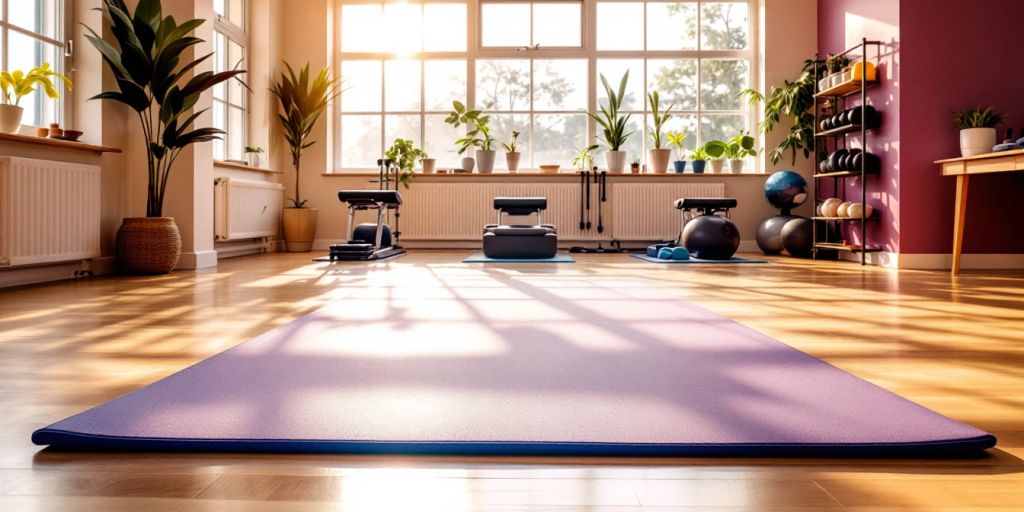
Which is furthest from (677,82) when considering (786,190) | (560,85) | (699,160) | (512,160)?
(512,160)

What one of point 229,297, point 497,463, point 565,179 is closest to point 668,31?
point 565,179

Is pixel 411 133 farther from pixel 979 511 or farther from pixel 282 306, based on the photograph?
pixel 979 511

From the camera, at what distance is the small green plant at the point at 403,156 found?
7.60m

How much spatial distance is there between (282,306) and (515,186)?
5118 mm

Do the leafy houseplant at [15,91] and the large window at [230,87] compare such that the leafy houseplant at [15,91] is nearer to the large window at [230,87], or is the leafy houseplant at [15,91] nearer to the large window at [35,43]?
the large window at [35,43]

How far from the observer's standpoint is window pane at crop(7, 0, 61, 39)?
4473mm

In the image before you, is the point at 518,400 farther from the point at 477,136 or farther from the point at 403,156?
the point at 477,136

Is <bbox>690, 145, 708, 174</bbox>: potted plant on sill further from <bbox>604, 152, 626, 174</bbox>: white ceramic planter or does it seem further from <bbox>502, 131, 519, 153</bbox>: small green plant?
<bbox>502, 131, 519, 153</bbox>: small green plant

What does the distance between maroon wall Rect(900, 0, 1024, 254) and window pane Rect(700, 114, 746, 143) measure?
2725 millimetres

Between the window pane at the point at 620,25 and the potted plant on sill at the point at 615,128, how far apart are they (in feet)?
1.45

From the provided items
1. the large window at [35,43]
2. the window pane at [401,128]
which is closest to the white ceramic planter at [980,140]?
the window pane at [401,128]

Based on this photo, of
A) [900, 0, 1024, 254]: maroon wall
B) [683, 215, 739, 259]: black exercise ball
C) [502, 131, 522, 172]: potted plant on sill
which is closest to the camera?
[900, 0, 1024, 254]: maroon wall

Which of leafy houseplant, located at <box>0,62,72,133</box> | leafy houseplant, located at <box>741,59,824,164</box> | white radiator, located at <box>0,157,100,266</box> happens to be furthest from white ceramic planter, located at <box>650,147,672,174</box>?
leafy houseplant, located at <box>0,62,72,133</box>

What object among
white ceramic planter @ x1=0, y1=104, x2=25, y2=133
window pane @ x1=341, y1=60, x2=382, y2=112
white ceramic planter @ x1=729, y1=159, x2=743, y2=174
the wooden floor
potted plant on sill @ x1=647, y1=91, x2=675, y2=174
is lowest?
the wooden floor
